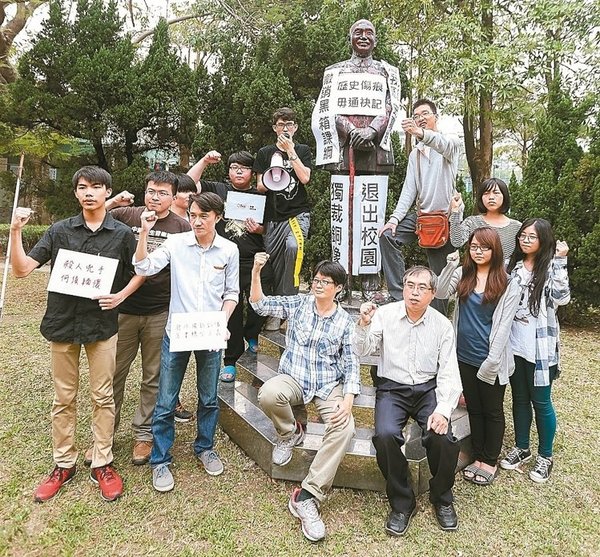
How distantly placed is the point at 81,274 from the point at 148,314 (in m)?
0.50

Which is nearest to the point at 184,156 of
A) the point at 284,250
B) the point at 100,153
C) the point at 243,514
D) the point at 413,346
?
the point at 100,153

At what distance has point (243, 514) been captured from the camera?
263cm

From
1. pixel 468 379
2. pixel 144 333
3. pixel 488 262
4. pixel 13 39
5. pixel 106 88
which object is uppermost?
pixel 13 39

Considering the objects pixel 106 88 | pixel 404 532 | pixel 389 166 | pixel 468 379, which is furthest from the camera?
Answer: pixel 106 88

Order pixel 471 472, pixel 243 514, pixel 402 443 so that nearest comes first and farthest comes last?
pixel 402 443 < pixel 243 514 < pixel 471 472

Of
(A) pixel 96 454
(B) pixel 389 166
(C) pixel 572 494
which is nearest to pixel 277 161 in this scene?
(B) pixel 389 166

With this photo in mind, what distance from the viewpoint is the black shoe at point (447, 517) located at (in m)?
2.55

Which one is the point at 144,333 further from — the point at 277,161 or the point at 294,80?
the point at 294,80

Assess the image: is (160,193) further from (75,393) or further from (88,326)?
(75,393)

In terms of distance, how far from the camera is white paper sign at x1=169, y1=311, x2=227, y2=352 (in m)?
2.62

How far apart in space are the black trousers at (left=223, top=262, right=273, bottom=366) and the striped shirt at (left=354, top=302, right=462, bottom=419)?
1.16 metres

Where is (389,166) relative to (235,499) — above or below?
above

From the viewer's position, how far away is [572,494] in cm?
288

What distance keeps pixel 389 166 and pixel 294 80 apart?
3.03m
